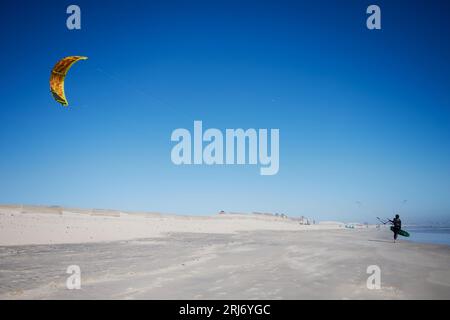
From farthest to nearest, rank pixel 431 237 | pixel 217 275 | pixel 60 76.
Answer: pixel 431 237, pixel 60 76, pixel 217 275

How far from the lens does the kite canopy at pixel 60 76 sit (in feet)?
54.1

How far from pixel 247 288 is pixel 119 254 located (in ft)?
30.0

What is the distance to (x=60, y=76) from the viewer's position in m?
17.0

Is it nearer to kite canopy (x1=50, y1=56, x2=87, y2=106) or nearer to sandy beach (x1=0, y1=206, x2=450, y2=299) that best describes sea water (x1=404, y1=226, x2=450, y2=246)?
sandy beach (x1=0, y1=206, x2=450, y2=299)

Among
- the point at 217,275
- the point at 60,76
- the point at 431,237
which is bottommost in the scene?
the point at 431,237

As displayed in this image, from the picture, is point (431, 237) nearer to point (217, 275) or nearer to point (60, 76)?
point (217, 275)

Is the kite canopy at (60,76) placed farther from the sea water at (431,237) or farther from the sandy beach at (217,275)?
the sea water at (431,237)

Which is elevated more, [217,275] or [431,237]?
[217,275]

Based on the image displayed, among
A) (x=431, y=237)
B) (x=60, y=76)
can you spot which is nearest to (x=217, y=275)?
(x=60, y=76)

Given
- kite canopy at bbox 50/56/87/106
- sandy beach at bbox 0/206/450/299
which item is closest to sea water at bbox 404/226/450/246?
sandy beach at bbox 0/206/450/299

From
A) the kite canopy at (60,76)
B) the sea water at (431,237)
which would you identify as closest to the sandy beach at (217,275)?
the kite canopy at (60,76)

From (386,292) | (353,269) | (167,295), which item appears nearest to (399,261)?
(353,269)

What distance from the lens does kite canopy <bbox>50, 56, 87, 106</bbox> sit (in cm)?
1648

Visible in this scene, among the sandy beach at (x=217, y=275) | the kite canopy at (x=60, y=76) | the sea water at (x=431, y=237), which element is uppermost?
the kite canopy at (x=60, y=76)
